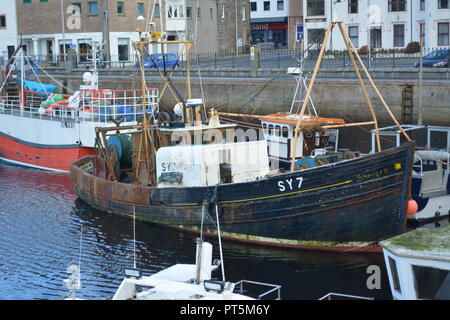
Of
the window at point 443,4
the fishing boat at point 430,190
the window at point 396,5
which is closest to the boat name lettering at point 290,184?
the fishing boat at point 430,190

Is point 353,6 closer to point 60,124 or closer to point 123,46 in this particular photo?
point 123,46

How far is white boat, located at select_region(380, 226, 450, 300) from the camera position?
11609 millimetres

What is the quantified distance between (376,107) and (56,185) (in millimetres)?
13569

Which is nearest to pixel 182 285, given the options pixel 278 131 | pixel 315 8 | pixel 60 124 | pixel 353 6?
pixel 278 131

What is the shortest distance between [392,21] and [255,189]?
3426 centimetres

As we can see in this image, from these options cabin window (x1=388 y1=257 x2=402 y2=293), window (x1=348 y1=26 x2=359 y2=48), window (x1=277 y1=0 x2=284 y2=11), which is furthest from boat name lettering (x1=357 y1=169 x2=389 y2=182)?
window (x1=277 y1=0 x2=284 y2=11)

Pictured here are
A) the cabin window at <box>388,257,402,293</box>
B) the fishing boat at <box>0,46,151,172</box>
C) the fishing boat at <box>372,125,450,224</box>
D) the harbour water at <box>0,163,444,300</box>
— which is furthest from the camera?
the fishing boat at <box>0,46,151,172</box>

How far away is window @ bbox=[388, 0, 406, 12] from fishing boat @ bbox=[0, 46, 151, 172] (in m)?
23.1

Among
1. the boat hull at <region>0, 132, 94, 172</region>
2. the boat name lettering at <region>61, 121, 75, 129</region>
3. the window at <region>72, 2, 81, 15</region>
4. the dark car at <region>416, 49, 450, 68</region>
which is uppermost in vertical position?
the window at <region>72, 2, 81, 15</region>

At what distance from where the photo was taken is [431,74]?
32.4 meters

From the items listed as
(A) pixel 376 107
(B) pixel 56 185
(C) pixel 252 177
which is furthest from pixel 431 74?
(B) pixel 56 185

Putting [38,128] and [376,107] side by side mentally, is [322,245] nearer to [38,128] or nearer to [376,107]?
[376,107]

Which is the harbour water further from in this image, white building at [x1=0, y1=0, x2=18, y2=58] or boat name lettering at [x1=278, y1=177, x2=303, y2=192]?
white building at [x1=0, y1=0, x2=18, y2=58]

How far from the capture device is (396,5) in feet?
166
